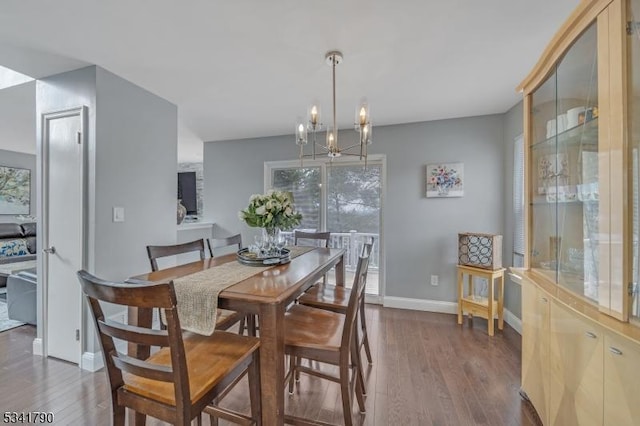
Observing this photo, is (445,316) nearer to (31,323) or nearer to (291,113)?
(291,113)

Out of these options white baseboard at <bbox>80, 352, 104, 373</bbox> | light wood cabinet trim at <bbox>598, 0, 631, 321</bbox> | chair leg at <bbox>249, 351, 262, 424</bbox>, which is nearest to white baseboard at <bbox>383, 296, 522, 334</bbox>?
light wood cabinet trim at <bbox>598, 0, 631, 321</bbox>

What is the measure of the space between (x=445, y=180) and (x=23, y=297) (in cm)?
476

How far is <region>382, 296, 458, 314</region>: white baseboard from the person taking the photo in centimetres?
336

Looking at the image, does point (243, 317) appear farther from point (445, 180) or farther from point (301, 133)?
point (445, 180)

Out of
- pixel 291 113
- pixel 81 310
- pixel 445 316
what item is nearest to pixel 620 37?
pixel 291 113

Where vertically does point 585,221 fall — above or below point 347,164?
below

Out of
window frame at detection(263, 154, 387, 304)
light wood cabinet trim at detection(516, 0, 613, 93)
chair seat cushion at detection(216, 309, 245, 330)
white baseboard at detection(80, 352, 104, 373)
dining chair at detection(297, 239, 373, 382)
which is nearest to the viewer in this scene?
light wood cabinet trim at detection(516, 0, 613, 93)

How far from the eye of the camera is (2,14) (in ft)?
5.32

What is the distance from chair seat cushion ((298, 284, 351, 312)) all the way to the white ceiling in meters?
1.74

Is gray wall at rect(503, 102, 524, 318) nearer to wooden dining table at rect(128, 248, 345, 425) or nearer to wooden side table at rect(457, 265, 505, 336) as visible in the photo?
wooden side table at rect(457, 265, 505, 336)

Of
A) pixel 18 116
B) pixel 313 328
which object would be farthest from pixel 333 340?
pixel 18 116

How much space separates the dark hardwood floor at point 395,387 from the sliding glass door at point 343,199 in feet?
4.46

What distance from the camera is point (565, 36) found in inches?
54.9

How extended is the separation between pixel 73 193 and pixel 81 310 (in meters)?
0.94
